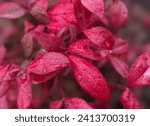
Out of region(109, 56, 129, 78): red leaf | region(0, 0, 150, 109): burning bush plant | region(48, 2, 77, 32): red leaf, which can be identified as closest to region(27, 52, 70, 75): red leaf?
region(0, 0, 150, 109): burning bush plant

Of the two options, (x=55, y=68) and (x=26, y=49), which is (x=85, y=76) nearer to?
(x=55, y=68)

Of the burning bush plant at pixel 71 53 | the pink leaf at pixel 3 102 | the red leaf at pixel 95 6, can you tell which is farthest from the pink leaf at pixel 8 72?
the red leaf at pixel 95 6

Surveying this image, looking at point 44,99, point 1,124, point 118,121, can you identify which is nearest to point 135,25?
point 44,99

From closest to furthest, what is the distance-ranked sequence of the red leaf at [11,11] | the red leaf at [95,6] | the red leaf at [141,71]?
1. the red leaf at [95,6]
2. the red leaf at [141,71]
3. the red leaf at [11,11]

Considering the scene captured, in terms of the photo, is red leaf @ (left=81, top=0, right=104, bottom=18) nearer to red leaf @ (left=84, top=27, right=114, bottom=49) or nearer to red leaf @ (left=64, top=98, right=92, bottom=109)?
red leaf @ (left=84, top=27, right=114, bottom=49)

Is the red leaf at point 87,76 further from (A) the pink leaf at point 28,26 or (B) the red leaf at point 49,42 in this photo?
(A) the pink leaf at point 28,26
